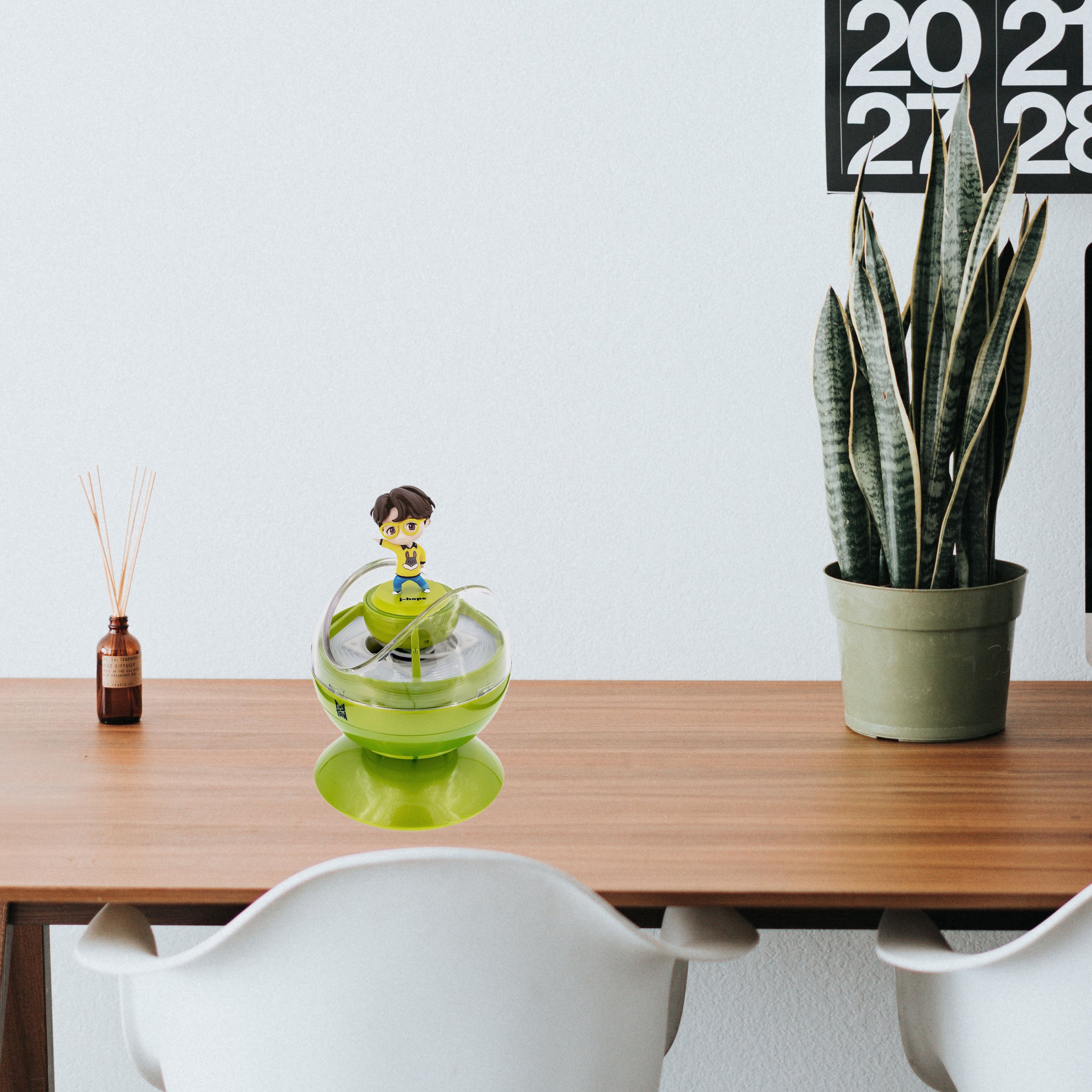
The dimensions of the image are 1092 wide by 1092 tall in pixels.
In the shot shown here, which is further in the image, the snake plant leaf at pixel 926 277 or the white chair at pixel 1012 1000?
the snake plant leaf at pixel 926 277

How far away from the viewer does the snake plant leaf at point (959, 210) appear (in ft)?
3.91

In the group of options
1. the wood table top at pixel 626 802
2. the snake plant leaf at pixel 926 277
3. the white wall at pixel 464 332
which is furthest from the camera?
the white wall at pixel 464 332

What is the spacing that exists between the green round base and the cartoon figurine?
0.58 ft

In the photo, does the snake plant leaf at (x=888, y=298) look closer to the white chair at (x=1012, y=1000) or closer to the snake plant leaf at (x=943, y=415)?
the snake plant leaf at (x=943, y=415)

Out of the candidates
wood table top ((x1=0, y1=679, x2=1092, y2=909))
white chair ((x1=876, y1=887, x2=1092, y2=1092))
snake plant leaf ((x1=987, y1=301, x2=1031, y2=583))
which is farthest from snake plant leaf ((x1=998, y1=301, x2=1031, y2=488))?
white chair ((x1=876, y1=887, x2=1092, y2=1092))

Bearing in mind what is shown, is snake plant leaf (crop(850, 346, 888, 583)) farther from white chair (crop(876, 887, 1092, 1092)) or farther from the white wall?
white chair (crop(876, 887, 1092, 1092))

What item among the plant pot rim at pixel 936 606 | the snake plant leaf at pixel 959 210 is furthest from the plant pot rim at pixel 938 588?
the snake plant leaf at pixel 959 210

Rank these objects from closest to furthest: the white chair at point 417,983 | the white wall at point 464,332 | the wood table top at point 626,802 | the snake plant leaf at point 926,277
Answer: the white chair at point 417,983, the wood table top at point 626,802, the snake plant leaf at point 926,277, the white wall at point 464,332

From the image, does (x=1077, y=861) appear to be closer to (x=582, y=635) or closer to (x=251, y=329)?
(x=582, y=635)

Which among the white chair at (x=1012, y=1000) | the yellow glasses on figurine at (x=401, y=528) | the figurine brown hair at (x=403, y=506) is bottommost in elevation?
the white chair at (x=1012, y=1000)

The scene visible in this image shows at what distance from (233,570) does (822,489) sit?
2.76 ft

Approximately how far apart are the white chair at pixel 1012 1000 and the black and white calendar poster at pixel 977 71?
1024mm

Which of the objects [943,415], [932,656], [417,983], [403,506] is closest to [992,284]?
[943,415]

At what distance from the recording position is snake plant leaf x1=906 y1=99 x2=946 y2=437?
1212 millimetres
